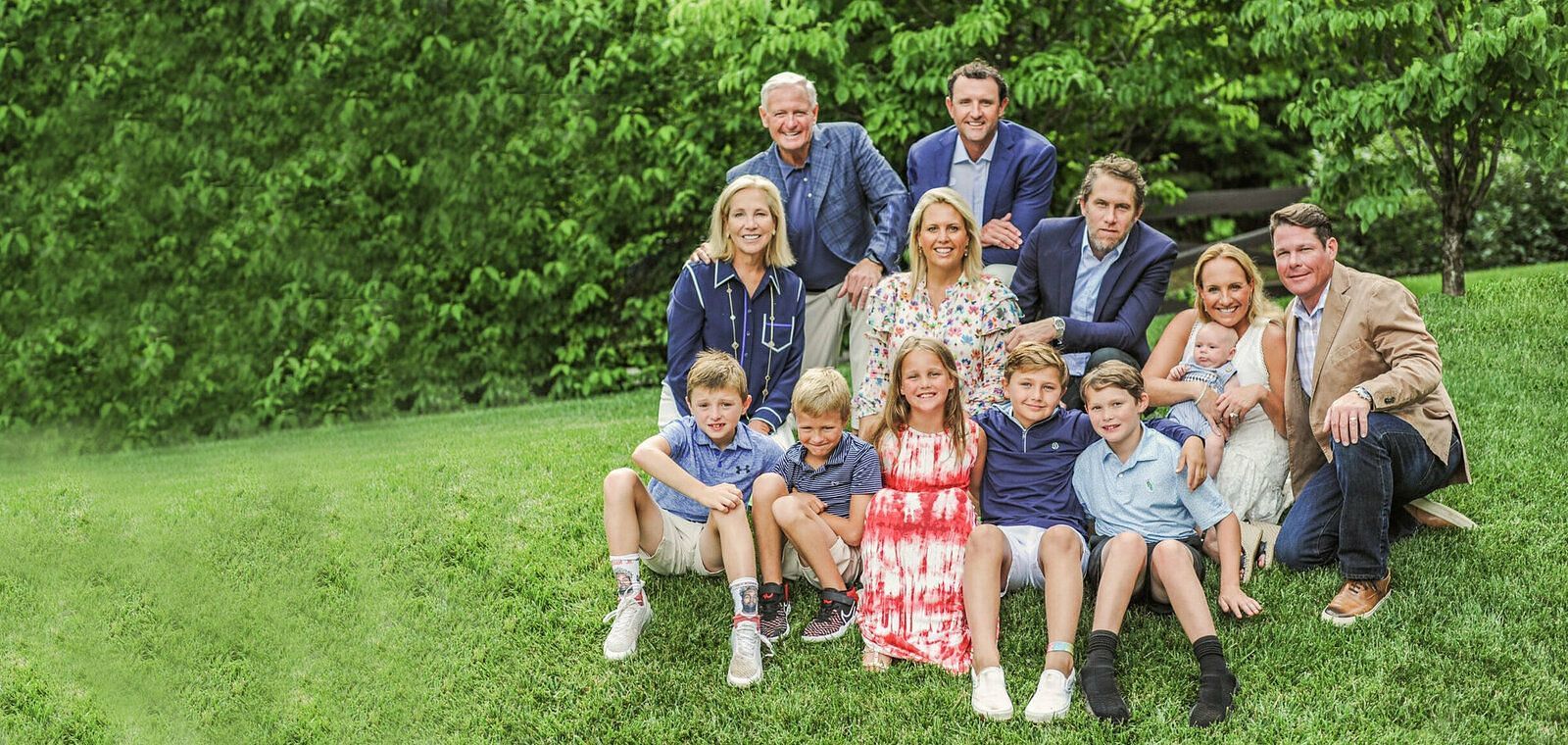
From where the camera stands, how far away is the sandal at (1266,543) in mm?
4238

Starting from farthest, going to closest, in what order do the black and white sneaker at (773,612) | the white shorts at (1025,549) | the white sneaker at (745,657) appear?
1. the black and white sneaker at (773,612)
2. the white shorts at (1025,549)
3. the white sneaker at (745,657)

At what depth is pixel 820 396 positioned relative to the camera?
389 centimetres

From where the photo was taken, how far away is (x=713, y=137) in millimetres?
9359

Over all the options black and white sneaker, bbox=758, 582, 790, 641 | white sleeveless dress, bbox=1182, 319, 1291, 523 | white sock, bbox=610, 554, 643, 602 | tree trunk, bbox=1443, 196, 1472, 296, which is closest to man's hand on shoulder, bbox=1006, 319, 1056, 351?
white sleeveless dress, bbox=1182, 319, 1291, 523

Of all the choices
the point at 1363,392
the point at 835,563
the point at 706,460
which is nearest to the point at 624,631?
the point at 706,460

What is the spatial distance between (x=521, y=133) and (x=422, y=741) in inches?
276

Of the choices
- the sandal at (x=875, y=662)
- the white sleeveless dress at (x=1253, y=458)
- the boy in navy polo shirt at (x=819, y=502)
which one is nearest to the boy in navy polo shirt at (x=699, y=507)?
the boy in navy polo shirt at (x=819, y=502)

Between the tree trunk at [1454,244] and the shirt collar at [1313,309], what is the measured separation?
4.32 meters

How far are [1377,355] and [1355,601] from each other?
2.54 ft

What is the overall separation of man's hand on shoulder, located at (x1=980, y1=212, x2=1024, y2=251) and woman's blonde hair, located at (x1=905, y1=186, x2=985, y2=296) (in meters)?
0.50

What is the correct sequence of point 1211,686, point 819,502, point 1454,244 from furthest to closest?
point 1454,244, point 819,502, point 1211,686

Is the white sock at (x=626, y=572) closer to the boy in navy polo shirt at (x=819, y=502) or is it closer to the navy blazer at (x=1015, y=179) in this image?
the boy in navy polo shirt at (x=819, y=502)

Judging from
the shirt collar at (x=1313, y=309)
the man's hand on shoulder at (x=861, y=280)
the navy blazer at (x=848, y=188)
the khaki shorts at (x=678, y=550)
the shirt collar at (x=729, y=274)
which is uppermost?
the navy blazer at (x=848, y=188)

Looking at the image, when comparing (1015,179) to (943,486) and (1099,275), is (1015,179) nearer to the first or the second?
(1099,275)
